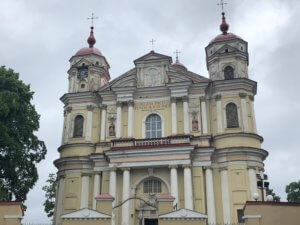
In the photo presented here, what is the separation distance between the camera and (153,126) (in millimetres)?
→ 29000

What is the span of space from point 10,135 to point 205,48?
53.1 ft

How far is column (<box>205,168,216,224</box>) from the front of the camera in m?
25.0

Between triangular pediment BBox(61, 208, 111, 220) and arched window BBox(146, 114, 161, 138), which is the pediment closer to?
arched window BBox(146, 114, 161, 138)

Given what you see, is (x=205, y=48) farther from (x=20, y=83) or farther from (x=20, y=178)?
(x=20, y=178)

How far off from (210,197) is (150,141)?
5362mm

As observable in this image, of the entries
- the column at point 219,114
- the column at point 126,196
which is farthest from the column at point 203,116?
the column at point 126,196

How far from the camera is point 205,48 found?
31766 mm

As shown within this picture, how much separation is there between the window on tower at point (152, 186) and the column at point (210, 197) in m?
3.24

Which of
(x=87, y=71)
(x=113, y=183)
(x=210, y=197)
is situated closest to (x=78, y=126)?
(x=87, y=71)

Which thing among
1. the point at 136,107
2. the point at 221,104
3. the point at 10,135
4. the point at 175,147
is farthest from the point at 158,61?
the point at 10,135

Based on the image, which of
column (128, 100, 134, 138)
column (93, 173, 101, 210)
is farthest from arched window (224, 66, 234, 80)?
column (93, 173, 101, 210)

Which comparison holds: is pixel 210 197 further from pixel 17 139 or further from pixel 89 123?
pixel 17 139

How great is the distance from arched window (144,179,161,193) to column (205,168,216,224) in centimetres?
324

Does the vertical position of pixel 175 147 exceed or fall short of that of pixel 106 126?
it falls short
